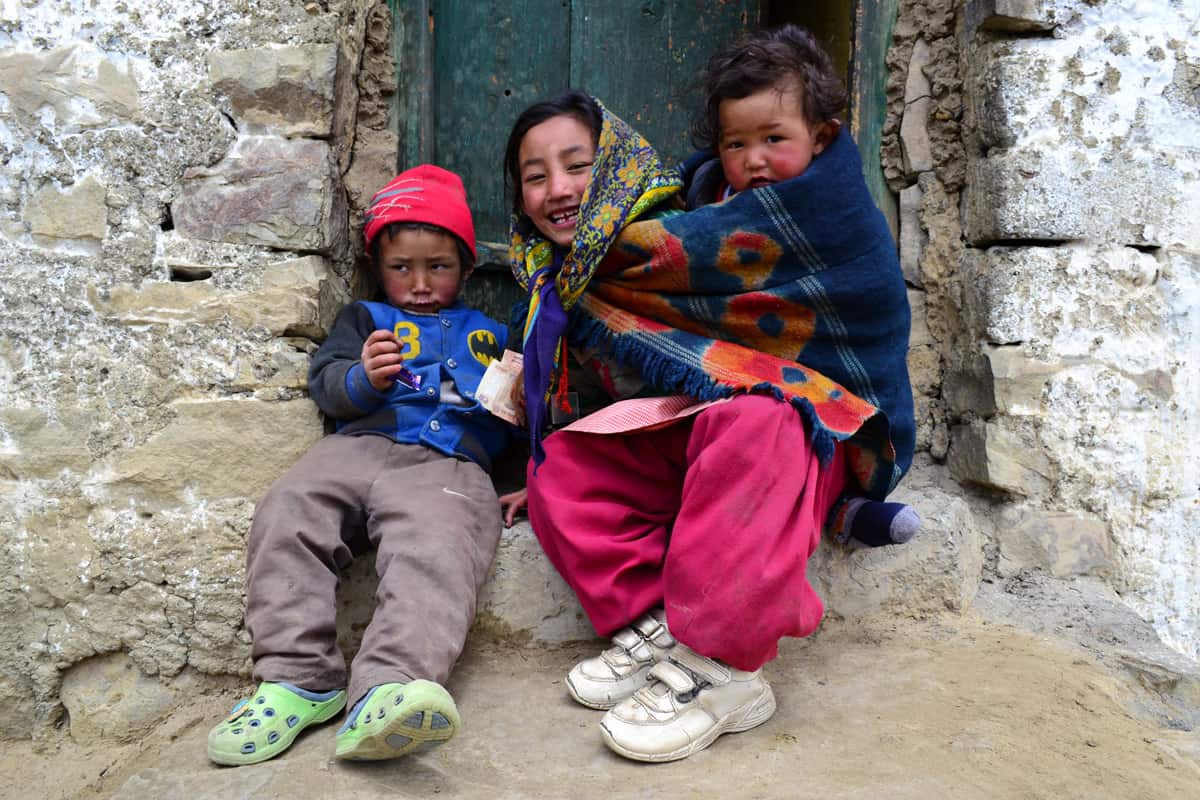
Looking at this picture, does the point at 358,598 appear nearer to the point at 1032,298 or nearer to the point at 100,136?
the point at 100,136

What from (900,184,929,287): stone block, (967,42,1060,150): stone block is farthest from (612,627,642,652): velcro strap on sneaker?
(967,42,1060,150): stone block

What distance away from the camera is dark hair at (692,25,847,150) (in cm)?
180

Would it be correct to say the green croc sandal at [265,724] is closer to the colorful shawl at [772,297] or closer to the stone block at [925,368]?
the colorful shawl at [772,297]

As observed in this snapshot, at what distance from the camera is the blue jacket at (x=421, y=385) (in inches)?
76.7

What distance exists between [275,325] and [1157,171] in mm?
1911

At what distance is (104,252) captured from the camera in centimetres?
195

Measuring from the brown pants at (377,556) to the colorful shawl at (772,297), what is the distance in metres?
0.25

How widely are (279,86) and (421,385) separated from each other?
67 cm

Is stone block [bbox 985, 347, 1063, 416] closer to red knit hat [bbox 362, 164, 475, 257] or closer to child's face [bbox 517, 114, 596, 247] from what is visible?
child's face [bbox 517, 114, 596, 247]

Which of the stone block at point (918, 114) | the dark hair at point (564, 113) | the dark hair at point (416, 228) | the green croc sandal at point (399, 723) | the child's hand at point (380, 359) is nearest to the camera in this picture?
the green croc sandal at point (399, 723)

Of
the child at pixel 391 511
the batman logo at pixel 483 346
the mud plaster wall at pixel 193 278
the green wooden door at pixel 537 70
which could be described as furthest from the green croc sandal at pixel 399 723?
the green wooden door at pixel 537 70

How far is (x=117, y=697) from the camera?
6.41ft

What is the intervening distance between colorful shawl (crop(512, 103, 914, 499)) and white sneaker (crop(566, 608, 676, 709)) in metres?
0.43

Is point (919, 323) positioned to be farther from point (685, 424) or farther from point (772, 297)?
point (685, 424)
